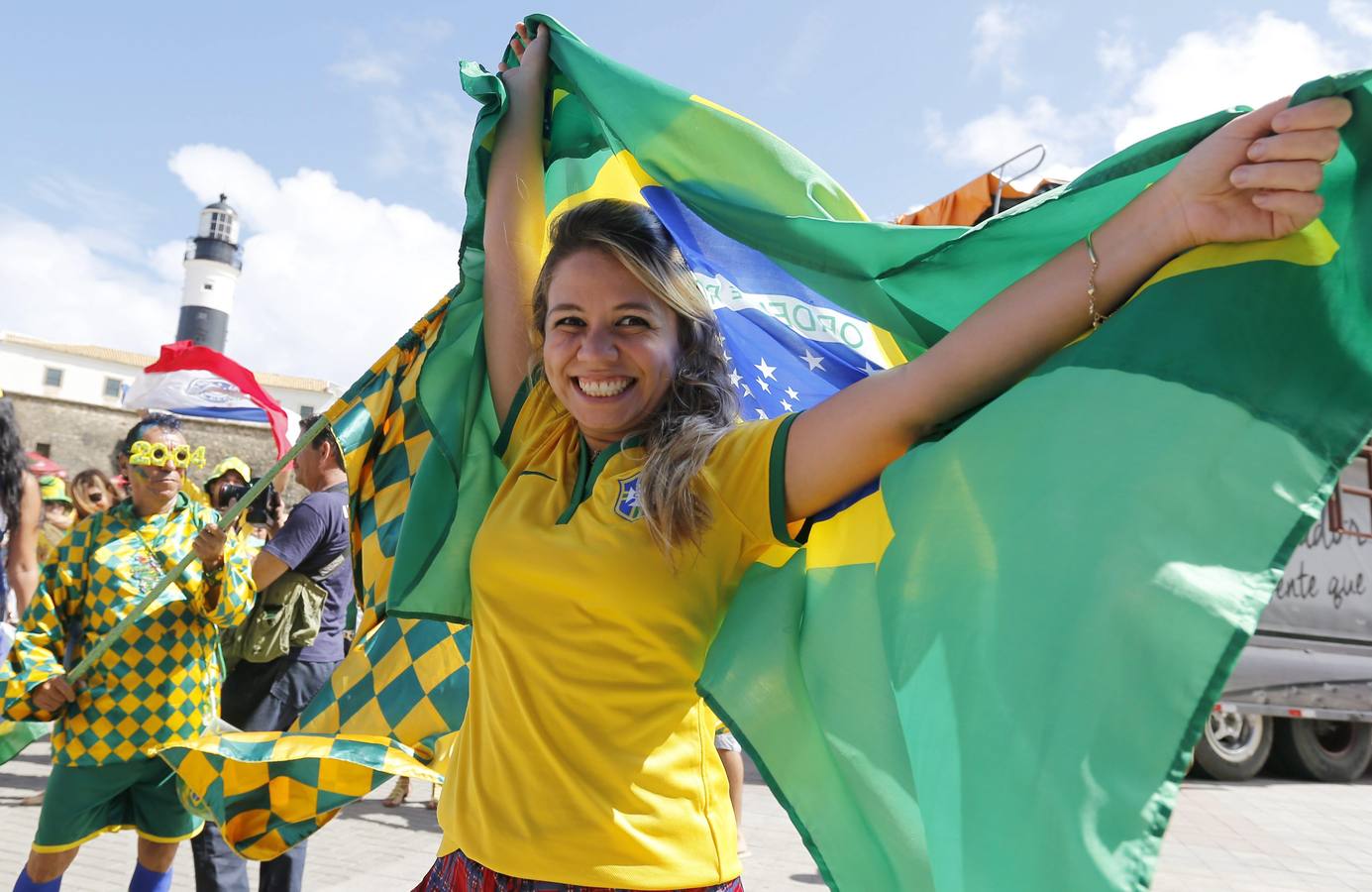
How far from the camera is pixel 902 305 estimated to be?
194 centimetres

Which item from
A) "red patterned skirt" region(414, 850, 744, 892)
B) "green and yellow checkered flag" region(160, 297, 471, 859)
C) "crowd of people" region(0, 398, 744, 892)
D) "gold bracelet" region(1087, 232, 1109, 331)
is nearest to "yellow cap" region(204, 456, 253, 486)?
"crowd of people" region(0, 398, 744, 892)

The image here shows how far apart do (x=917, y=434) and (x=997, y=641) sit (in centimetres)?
36

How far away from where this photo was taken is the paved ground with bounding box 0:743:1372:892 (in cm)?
523

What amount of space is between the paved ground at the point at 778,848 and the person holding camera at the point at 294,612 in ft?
3.68

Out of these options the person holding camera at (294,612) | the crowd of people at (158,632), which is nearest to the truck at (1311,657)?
the crowd of people at (158,632)

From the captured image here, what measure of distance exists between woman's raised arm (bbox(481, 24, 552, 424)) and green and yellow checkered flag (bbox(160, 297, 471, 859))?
311mm

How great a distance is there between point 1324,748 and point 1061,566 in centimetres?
1123

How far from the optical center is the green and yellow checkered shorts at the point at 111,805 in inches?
141

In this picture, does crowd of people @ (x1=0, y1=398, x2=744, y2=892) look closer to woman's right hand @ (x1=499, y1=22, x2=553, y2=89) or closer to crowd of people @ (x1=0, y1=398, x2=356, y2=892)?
crowd of people @ (x1=0, y1=398, x2=356, y2=892)

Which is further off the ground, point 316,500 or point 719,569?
point 316,500

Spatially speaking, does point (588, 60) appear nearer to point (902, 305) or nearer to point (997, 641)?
point (902, 305)

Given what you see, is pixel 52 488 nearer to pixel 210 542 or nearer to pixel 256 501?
pixel 256 501

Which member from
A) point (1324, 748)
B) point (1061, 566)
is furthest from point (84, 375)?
point (1061, 566)

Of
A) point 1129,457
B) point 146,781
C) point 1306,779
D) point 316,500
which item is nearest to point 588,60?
point 1129,457
